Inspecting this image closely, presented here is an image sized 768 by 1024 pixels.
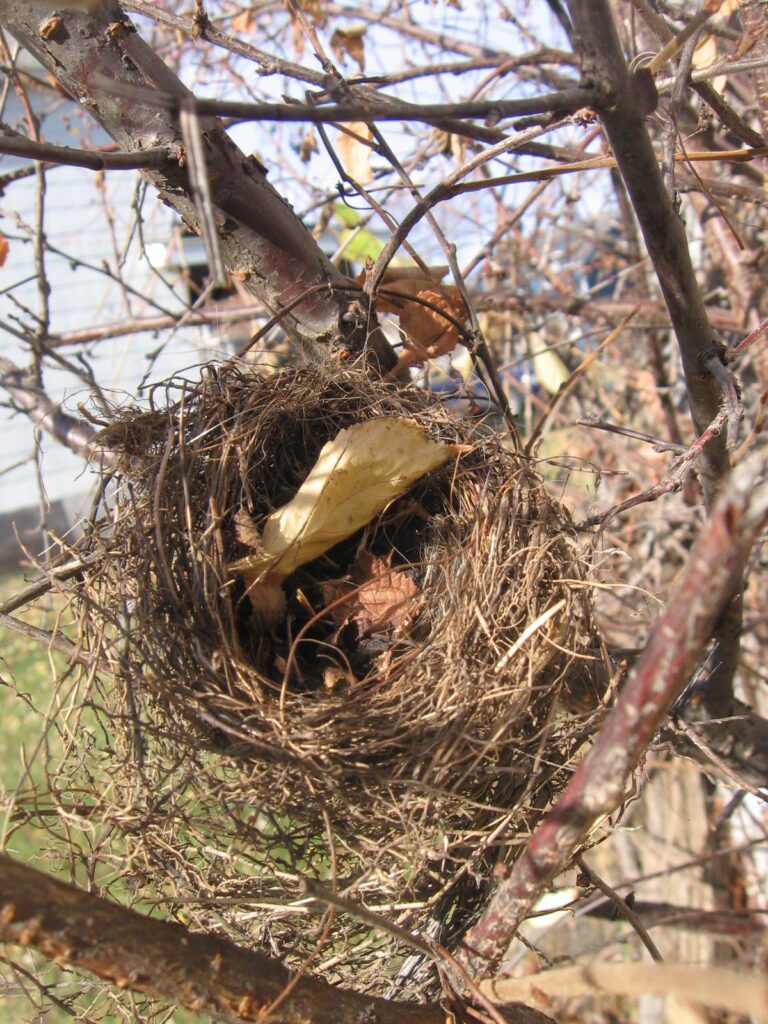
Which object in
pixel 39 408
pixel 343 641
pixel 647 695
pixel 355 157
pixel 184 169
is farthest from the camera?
pixel 39 408

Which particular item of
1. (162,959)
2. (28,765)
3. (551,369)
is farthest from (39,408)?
(551,369)

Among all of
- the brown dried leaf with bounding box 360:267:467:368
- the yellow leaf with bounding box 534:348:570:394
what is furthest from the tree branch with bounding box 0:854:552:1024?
the yellow leaf with bounding box 534:348:570:394

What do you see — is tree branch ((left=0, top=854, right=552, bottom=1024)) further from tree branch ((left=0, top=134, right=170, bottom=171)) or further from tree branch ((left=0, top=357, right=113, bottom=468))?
tree branch ((left=0, top=357, right=113, bottom=468))

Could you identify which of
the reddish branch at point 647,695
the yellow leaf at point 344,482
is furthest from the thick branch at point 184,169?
the reddish branch at point 647,695

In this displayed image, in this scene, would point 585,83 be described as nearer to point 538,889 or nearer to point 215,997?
point 538,889

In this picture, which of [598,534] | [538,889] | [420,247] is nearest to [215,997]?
[538,889]

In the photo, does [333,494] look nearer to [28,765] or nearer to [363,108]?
[28,765]

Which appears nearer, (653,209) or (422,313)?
(653,209)
